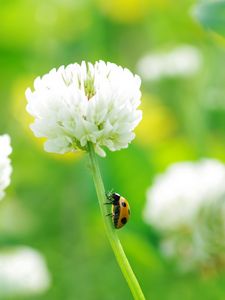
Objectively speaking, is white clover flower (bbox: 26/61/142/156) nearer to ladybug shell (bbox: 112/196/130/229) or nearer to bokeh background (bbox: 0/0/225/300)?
ladybug shell (bbox: 112/196/130/229)

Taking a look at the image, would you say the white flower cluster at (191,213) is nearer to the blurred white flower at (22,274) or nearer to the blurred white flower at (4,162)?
the blurred white flower at (22,274)

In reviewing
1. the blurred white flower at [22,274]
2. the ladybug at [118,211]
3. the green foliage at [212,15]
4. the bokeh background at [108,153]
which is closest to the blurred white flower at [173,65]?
the bokeh background at [108,153]

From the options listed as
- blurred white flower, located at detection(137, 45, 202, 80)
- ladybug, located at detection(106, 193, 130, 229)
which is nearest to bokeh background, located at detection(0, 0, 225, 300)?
blurred white flower, located at detection(137, 45, 202, 80)

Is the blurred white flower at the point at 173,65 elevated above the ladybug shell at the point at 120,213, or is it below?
above

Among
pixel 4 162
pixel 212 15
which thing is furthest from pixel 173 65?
pixel 4 162

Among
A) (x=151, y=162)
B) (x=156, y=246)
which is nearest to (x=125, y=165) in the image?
(x=151, y=162)

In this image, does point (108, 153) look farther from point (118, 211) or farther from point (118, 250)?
point (118, 250)

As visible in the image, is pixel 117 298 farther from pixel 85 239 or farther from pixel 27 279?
pixel 27 279
